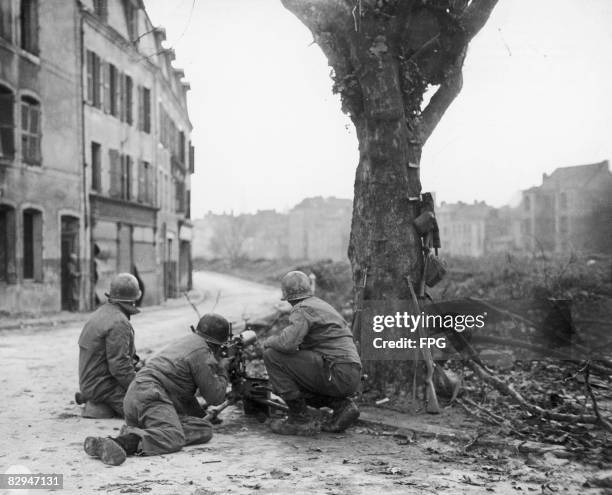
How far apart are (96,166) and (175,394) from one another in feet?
64.6

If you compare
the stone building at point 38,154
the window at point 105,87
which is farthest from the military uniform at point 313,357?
the window at point 105,87

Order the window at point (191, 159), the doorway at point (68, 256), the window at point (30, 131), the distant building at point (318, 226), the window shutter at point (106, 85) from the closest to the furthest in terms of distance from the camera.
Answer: the window at point (30, 131)
the doorway at point (68, 256)
the window shutter at point (106, 85)
the window at point (191, 159)
the distant building at point (318, 226)

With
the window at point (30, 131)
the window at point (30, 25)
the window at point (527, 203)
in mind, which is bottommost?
the window at point (30, 131)

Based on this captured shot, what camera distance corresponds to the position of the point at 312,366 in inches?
253

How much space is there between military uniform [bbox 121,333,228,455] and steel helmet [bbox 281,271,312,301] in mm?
1036

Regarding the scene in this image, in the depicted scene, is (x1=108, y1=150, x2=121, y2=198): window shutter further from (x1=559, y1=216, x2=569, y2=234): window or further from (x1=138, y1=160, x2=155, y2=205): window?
(x1=559, y1=216, x2=569, y2=234): window

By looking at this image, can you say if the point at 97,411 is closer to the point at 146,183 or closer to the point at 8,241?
the point at 8,241

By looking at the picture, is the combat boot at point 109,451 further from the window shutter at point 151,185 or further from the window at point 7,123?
the window shutter at point 151,185

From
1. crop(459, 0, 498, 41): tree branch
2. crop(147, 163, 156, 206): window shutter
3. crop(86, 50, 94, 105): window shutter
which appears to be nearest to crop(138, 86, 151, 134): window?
crop(147, 163, 156, 206): window shutter

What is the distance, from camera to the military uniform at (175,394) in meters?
5.67

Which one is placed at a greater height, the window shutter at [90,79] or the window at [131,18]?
the window at [131,18]

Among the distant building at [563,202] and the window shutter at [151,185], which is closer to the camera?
the window shutter at [151,185]

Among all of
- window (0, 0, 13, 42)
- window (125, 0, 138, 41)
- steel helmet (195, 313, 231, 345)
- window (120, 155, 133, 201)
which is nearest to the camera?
steel helmet (195, 313, 231, 345)

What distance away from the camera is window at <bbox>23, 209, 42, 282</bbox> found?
20.1m
